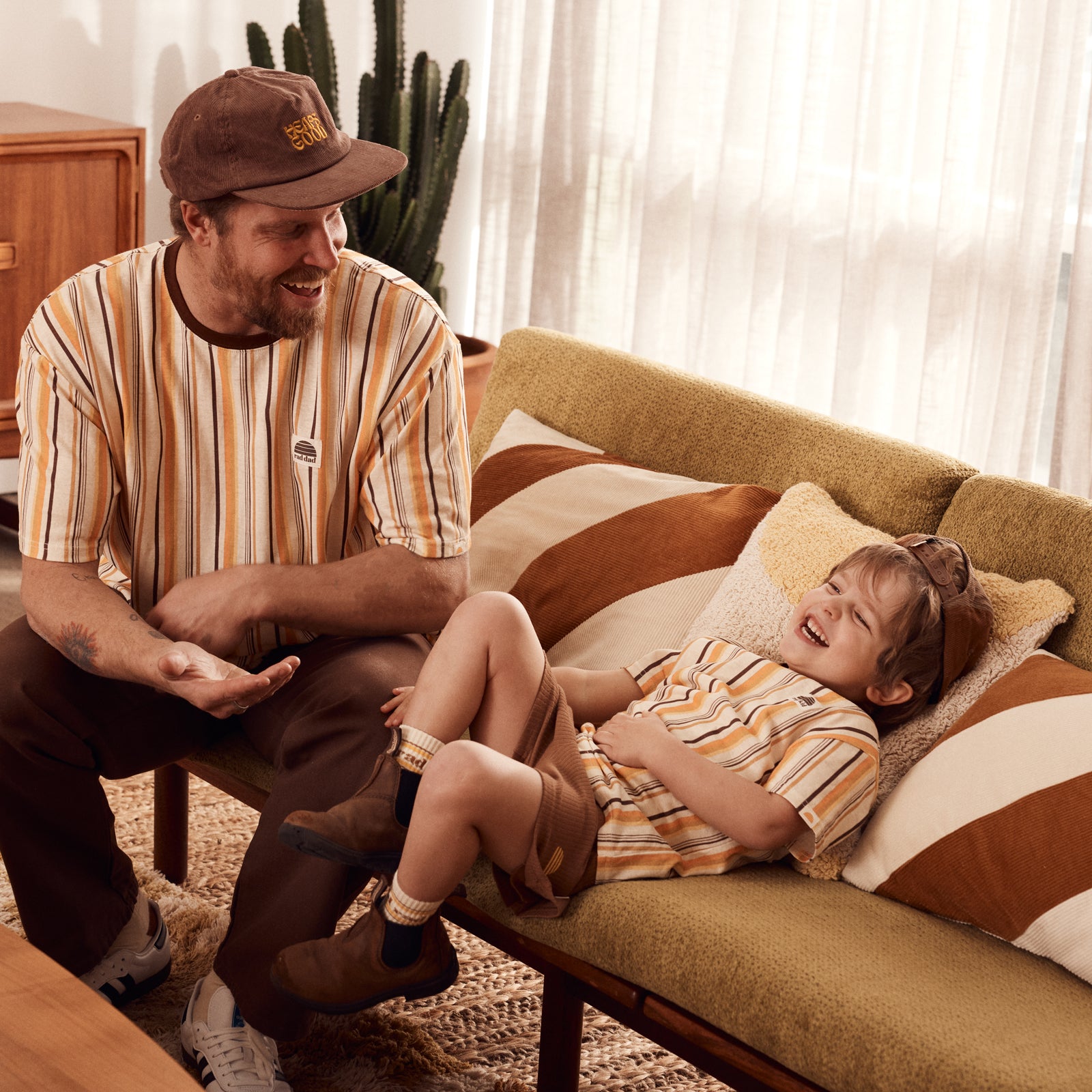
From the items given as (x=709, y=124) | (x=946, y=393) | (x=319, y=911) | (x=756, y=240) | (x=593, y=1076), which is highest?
(x=709, y=124)

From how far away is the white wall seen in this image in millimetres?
3471

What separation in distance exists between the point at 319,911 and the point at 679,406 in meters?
0.98

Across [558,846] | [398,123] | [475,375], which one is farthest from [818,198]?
[558,846]

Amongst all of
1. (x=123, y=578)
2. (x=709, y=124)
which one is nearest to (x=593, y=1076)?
(x=123, y=578)

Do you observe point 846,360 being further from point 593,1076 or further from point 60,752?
point 60,752

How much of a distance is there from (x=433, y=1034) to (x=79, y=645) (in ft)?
2.30

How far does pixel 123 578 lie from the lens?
1.81 meters

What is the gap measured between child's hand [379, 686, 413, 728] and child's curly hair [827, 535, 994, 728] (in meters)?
0.56

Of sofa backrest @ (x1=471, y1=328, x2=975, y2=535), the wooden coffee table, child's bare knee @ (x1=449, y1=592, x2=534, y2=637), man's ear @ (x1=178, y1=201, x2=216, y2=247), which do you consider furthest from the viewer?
sofa backrest @ (x1=471, y1=328, x2=975, y2=535)

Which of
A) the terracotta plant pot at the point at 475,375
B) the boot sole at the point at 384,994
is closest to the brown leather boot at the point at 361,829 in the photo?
the boot sole at the point at 384,994

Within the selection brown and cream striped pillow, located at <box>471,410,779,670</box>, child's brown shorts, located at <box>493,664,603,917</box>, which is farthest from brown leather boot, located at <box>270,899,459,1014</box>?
brown and cream striped pillow, located at <box>471,410,779,670</box>

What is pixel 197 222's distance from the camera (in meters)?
1.68

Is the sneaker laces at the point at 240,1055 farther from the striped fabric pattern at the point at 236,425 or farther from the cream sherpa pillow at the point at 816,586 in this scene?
the cream sherpa pillow at the point at 816,586

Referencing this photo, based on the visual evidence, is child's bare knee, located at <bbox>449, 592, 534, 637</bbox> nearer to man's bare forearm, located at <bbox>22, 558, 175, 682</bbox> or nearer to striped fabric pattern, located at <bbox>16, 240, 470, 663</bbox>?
striped fabric pattern, located at <bbox>16, 240, 470, 663</bbox>
